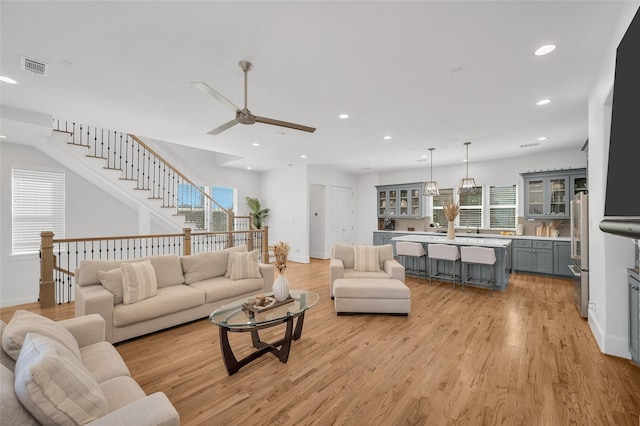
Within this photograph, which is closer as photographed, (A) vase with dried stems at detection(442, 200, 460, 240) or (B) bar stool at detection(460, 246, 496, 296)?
(B) bar stool at detection(460, 246, 496, 296)

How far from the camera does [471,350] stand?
2.83 m

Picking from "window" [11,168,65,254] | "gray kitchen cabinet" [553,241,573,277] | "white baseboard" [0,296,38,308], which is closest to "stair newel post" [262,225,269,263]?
"window" [11,168,65,254]

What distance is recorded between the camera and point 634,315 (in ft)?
7.78

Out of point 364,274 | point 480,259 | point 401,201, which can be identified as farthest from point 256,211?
point 480,259

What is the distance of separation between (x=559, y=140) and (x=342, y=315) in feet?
17.7

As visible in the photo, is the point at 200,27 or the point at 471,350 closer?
the point at 200,27

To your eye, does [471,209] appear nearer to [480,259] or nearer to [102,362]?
[480,259]

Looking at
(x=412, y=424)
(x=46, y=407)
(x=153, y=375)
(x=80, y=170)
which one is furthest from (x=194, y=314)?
(x=80, y=170)

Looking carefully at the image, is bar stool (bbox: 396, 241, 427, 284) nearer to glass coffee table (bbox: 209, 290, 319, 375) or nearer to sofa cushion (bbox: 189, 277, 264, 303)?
sofa cushion (bbox: 189, 277, 264, 303)

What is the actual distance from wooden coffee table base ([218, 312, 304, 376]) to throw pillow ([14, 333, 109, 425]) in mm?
1125

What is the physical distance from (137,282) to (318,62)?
3.08 metres

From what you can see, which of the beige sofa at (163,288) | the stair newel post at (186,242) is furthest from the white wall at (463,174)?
the stair newel post at (186,242)

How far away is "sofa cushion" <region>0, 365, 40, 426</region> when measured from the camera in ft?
3.28

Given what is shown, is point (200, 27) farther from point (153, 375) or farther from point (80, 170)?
point (80, 170)
